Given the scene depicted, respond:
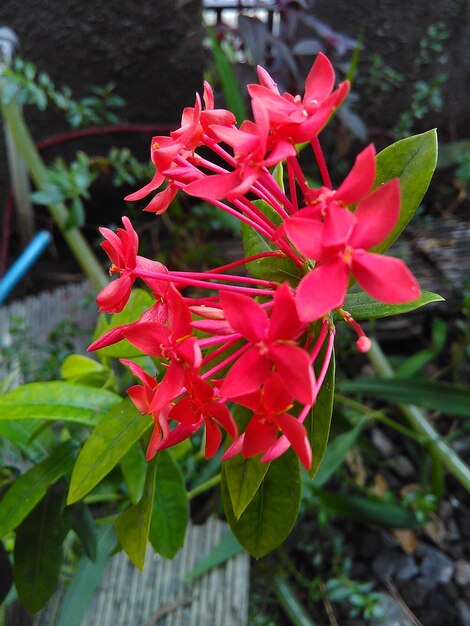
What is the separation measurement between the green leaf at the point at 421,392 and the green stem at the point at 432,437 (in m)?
0.07

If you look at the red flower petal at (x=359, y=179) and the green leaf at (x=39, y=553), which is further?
the green leaf at (x=39, y=553)

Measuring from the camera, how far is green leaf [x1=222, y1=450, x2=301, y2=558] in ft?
1.77

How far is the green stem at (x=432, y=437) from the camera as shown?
1.03 metres

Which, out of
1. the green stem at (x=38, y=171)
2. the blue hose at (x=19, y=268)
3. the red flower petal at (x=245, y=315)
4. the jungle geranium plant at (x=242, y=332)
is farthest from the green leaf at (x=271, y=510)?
the blue hose at (x=19, y=268)

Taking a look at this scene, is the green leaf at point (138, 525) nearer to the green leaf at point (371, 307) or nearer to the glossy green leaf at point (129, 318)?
the glossy green leaf at point (129, 318)

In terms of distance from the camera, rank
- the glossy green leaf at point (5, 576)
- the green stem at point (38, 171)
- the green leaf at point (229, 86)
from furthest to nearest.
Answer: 1. the green stem at point (38, 171)
2. the green leaf at point (229, 86)
3. the glossy green leaf at point (5, 576)

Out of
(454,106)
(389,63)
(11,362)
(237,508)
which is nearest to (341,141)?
(389,63)

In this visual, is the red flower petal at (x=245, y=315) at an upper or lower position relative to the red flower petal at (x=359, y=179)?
lower

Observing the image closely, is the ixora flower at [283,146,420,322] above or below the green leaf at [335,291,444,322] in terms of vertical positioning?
above

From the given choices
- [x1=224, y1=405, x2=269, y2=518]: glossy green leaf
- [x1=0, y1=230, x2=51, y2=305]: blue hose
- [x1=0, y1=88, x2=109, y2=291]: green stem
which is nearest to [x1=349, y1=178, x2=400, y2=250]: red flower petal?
[x1=224, y1=405, x2=269, y2=518]: glossy green leaf

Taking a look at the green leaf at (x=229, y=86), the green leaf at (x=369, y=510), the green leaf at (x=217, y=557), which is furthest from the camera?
the green leaf at (x=229, y=86)

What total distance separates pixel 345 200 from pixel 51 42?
4.37ft

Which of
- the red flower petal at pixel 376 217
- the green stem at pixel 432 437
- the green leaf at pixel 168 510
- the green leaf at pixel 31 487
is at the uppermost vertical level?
the red flower petal at pixel 376 217

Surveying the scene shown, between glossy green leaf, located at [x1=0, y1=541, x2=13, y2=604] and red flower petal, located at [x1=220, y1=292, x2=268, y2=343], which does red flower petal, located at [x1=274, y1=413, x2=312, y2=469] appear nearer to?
red flower petal, located at [x1=220, y1=292, x2=268, y2=343]
